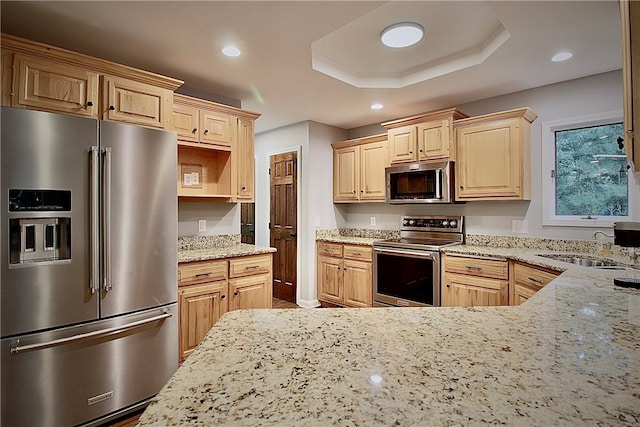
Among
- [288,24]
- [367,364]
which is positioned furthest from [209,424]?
[288,24]

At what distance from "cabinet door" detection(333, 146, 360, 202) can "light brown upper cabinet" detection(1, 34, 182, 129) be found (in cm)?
247

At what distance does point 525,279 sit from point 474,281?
1.49 feet

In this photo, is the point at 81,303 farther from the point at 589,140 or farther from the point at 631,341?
the point at 589,140

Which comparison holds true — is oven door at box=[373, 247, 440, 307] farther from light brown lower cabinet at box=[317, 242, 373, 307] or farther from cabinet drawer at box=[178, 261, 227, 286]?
cabinet drawer at box=[178, 261, 227, 286]

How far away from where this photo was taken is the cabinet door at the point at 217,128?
9.57 feet

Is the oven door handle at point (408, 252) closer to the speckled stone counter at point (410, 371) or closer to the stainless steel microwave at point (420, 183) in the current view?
the stainless steel microwave at point (420, 183)

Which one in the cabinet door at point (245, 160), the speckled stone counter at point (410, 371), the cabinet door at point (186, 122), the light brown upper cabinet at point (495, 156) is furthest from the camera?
the cabinet door at point (245, 160)

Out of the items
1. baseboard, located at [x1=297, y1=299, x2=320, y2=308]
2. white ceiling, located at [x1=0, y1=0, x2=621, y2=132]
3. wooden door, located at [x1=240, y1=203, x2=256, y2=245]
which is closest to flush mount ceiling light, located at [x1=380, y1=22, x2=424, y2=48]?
white ceiling, located at [x1=0, y1=0, x2=621, y2=132]

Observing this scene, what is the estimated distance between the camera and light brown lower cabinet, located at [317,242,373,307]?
3.81 meters

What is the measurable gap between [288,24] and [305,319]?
6.04 feet

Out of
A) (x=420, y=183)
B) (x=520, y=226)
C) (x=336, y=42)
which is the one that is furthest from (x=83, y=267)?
(x=520, y=226)

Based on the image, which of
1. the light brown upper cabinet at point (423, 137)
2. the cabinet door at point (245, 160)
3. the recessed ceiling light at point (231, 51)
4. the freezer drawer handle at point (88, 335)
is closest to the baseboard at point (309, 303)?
the cabinet door at point (245, 160)

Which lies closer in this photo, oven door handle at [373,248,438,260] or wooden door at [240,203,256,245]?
oven door handle at [373,248,438,260]

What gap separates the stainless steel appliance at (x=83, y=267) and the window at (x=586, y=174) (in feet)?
11.0
